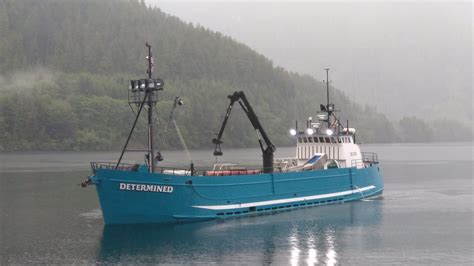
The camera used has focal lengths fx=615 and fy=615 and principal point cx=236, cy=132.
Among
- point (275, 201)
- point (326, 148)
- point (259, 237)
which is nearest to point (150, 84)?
point (259, 237)

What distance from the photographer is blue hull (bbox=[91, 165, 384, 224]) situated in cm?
3825

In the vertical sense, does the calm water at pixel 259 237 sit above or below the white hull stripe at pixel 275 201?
below

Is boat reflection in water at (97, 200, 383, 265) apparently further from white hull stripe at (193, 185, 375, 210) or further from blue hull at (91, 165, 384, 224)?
white hull stripe at (193, 185, 375, 210)

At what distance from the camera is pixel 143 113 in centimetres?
19188

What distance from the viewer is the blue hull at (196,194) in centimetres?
3825

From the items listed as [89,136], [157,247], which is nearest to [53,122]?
[89,136]

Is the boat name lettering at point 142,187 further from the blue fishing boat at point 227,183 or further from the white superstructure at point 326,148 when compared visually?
the white superstructure at point 326,148

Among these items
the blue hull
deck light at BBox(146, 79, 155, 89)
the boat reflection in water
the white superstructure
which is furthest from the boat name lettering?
the white superstructure

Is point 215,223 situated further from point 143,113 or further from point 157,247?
point 143,113

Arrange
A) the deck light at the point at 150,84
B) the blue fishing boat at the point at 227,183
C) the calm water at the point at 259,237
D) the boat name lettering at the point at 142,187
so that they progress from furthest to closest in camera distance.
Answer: the deck light at the point at 150,84
the blue fishing boat at the point at 227,183
the boat name lettering at the point at 142,187
the calm water at the point at 259,237

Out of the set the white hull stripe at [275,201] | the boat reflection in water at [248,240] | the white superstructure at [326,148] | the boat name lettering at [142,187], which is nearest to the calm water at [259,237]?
the boat reflection in water at [248,240]

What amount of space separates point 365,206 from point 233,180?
1618 centimetres

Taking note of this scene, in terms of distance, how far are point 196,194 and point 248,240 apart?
4809 mm

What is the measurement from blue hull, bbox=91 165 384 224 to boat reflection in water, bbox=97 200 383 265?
0.76 m
